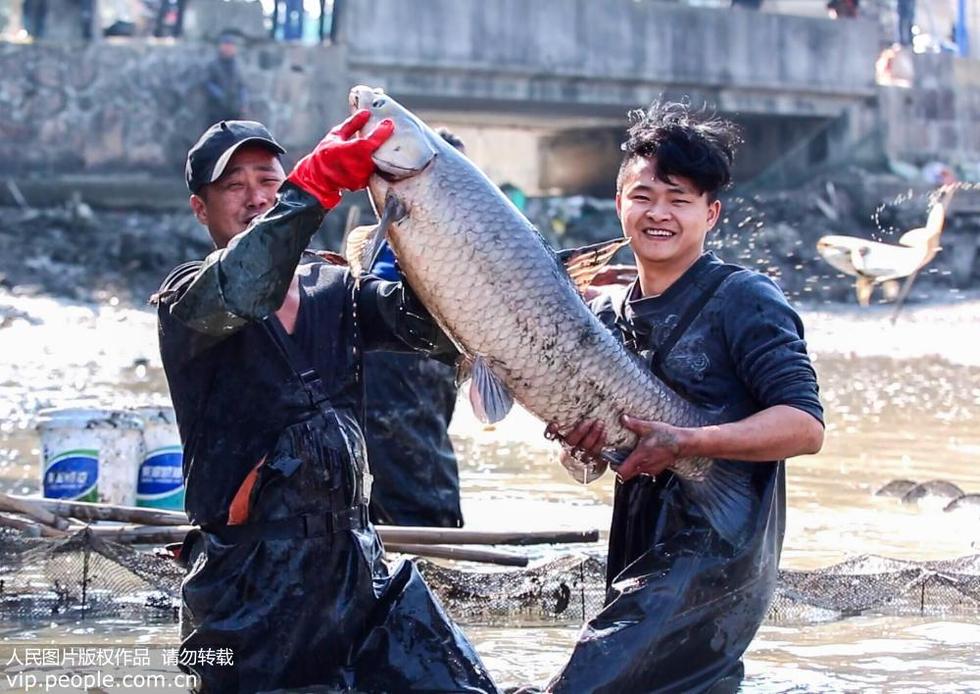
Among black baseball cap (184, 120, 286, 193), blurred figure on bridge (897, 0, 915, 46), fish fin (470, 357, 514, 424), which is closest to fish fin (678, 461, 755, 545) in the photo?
fish fin (470, 357, 514, 424)

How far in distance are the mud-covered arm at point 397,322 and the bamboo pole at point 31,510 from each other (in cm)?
209

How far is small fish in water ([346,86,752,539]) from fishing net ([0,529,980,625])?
65.0 inches

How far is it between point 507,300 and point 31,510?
266 cm

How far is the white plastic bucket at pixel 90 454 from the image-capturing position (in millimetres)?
6383

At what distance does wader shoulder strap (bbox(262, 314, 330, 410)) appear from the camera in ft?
12.6

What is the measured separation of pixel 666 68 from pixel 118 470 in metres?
17.0

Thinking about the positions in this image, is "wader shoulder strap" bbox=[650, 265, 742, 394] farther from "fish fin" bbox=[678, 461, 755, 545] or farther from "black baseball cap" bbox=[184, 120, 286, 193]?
"black baseball cap" bbox=[184, 120, 286, 193]

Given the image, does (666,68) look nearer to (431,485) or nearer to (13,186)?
(13,186)

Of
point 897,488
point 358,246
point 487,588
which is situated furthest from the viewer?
point 897,488

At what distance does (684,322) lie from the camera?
3.96m

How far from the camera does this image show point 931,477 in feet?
29.2

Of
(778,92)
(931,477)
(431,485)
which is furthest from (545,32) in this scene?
(431,485)

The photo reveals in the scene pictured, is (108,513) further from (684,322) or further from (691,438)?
(691,438)

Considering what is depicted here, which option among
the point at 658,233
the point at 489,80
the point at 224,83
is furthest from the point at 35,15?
the point at 658,233
